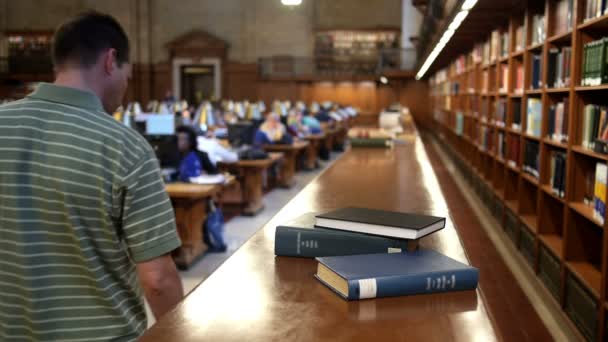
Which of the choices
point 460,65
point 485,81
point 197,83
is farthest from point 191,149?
point 197,83

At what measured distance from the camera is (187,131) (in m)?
5.98

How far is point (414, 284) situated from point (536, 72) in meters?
4.11

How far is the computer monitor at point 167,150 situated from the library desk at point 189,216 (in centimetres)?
46

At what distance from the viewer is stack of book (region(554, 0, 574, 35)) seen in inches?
160

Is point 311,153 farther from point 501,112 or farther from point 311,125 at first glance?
point 501,112

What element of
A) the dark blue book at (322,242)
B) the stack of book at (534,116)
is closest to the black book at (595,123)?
the stack of book at (534,116)

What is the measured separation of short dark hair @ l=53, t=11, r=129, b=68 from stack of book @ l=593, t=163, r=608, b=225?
2.62 m

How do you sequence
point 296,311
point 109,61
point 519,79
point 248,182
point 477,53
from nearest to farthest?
1. point 296,311
2. point 109,61
3. point 519,79
4. point 248,182
5. point 477,53

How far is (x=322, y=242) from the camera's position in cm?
155

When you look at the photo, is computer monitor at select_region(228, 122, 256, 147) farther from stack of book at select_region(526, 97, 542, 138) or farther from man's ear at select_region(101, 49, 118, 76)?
man's ear at select_region(101, 49, 118, 76)

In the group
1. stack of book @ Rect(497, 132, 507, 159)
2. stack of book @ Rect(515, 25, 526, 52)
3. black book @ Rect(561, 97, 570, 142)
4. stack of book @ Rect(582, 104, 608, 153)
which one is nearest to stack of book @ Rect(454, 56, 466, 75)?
stack of book @ Rect(497, 132, 507, 159)

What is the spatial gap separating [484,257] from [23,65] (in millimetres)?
25357

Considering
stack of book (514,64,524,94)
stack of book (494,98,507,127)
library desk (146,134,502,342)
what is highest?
stack of book (514,64,524,94)

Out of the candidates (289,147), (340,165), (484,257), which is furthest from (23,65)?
(484,257)
